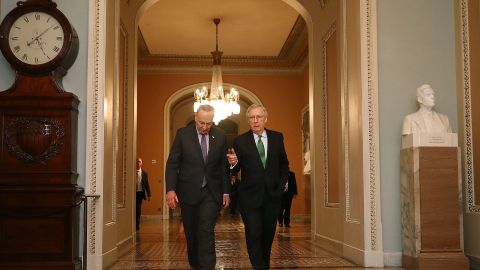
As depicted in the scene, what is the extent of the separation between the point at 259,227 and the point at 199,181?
62cm

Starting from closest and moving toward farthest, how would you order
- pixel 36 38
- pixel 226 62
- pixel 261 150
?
pixel 261 150 → pixel 36 38 → pixel 226 62

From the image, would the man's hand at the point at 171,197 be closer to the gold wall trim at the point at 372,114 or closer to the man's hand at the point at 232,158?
the man's hand at the point at 232,158

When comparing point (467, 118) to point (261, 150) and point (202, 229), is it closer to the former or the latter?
point (261, 150)

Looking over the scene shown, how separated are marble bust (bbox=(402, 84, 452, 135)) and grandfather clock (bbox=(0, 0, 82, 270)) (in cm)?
327

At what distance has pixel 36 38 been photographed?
5.55 meters

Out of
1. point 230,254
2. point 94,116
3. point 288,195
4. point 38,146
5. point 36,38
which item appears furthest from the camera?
point 288,195

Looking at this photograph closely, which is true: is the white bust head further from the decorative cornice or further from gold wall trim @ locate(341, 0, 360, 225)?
the decorative cornice

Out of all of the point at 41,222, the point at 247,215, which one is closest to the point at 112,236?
the point at 41,222

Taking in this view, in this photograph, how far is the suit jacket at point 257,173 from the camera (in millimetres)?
4762

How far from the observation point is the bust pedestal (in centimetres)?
561

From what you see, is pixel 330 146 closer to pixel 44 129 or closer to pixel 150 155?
pixel 44 129

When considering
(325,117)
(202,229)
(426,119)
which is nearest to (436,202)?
(426,119)

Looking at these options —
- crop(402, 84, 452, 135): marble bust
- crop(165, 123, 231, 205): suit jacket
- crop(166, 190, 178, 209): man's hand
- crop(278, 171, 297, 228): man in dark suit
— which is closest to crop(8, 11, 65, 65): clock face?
crop(165, 123, 231, 205): suit jacket

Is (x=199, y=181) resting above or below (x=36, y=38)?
below
